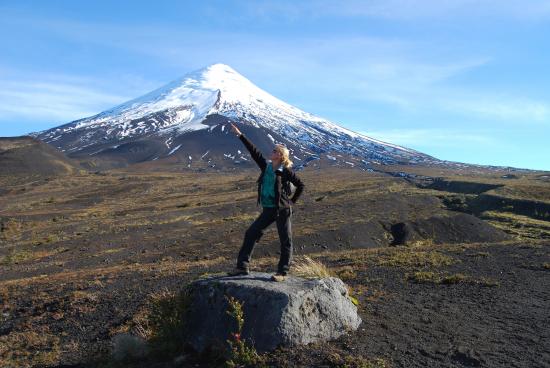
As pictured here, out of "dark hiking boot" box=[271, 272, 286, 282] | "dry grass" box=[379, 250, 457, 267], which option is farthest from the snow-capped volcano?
"dark hiking boot" box=[271, 272, 286, 282]

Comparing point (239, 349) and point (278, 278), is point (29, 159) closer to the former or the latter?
point (278, 278)

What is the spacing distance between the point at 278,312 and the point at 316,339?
65cm

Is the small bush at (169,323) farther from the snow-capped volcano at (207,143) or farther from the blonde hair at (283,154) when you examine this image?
the snow-capped volcano at (207,143)

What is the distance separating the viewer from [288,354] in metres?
6.20

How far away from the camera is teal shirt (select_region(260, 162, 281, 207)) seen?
732cm

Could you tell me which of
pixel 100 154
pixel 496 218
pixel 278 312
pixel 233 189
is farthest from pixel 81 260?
pixel 100 154

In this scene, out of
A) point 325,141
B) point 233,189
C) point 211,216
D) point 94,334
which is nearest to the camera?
point 94,334

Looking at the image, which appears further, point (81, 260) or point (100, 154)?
point (100, 154)

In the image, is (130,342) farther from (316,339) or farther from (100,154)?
(100,154)

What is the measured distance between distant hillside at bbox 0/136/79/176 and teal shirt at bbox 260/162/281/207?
10139cm

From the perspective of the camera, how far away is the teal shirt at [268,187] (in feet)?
24.0

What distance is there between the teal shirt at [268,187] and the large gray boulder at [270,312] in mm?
1142

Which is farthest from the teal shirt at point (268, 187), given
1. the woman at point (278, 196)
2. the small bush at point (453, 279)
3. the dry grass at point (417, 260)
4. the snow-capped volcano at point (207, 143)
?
the snow-capped volcano at point (207, 143)

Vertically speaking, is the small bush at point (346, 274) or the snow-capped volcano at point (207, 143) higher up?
the snow-capped volcano at point (207, 143)
